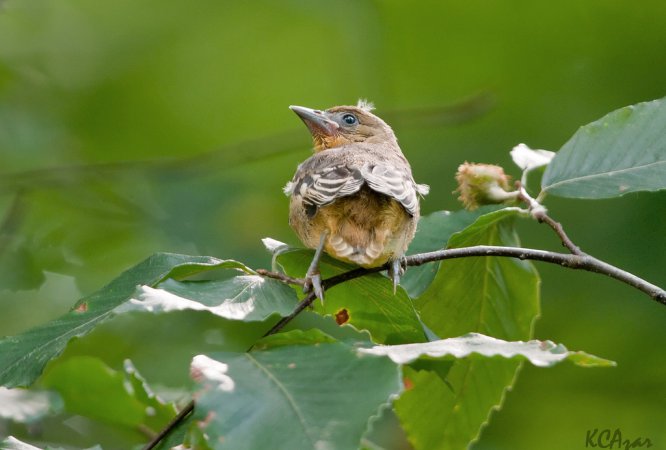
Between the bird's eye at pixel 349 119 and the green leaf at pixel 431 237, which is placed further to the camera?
the bird's eye at pixel 349 119

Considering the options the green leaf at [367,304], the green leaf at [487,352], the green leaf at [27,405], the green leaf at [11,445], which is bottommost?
the green leaf at [27,405]

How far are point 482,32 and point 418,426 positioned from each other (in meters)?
4.16

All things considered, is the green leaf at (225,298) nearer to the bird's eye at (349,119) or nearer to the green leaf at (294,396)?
the green leaf at (294,396)

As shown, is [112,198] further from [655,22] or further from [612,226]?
[655,22]

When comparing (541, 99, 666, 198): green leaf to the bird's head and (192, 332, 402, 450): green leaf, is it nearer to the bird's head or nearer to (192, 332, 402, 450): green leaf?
(192, 332, 402, 450): green leaf

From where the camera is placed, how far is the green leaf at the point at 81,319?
7.43 feet

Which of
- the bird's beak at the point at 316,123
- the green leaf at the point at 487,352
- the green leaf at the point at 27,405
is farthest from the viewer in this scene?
the bird's beak at the point at 316,123

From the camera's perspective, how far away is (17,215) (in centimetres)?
524

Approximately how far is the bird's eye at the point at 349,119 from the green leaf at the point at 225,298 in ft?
8.99

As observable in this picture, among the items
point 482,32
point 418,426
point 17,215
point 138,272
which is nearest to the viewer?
point 138,272

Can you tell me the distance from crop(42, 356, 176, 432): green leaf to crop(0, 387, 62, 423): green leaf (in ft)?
0.20

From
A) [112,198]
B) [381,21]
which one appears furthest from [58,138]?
[381,21]

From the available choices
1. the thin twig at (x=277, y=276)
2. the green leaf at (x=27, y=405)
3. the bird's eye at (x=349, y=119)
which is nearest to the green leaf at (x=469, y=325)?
the thin twig at (x=277, y=276)

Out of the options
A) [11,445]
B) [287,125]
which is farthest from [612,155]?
[287,125]
